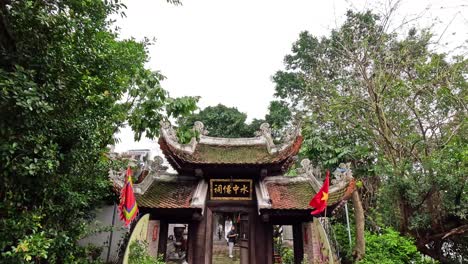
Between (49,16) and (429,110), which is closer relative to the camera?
(49,16)

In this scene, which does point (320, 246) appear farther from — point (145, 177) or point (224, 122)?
point (224, 122)

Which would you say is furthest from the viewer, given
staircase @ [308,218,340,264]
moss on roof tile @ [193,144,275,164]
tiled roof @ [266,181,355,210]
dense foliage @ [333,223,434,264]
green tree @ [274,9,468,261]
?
A: green tree @ [274,9,468,261]

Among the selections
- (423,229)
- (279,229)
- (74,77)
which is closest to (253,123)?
(279,229)

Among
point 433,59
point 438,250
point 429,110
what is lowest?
point 438,250

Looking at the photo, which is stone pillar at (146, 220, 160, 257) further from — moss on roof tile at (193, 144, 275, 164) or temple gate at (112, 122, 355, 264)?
moss on roof tile at (193, 144, 275, 164)

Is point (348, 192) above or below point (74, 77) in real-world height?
below

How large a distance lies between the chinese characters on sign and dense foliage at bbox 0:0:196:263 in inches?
152

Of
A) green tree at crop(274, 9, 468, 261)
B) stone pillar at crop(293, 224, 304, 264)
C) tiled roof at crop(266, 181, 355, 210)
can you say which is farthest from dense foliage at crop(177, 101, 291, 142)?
stone pillar at crop(293, 224, 304, 264)

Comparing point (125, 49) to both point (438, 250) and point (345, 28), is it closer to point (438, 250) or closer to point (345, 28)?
point (345, 28)

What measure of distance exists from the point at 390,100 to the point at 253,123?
13352 mm

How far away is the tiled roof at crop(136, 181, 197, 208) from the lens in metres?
7.43

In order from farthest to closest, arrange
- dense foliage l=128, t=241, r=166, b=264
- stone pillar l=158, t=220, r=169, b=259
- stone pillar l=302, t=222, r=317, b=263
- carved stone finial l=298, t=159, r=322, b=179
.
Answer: carved stone finial l=298, t=159, r=322, b=179 < stone pillar l=158, t=220, r=169, b=259 < stone pillar l=302, t=222, r=317, b=263 < dense foliage l=128, t=241, r=166, b=264

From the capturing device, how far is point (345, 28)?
1322 cm

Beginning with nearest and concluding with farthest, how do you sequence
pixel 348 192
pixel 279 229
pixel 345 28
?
pixel 348 192, pixel 345 28, pixel 279 229
